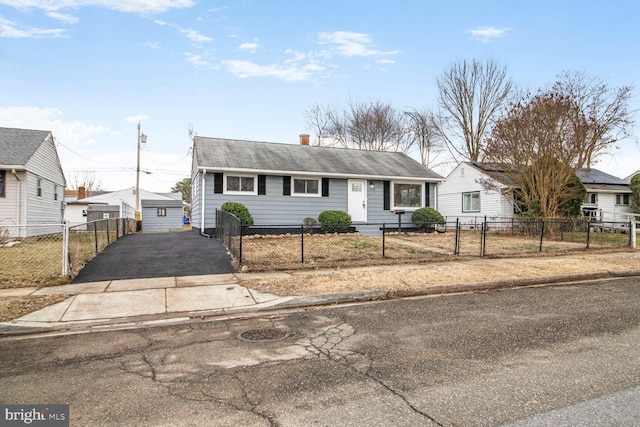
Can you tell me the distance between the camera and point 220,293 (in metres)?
6.59

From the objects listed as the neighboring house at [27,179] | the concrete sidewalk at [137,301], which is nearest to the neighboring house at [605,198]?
the concrete sidewalk at [137,301]

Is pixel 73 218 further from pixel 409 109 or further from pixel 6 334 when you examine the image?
pixel 6 334

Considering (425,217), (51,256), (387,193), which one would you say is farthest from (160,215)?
(425,217)

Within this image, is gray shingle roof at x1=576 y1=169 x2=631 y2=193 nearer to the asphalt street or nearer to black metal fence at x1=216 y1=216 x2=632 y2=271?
black metal fence at x1=216 y1=216 x2=632 y2=271

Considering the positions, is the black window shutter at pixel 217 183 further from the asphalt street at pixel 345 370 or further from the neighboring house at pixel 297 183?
the asphalt street at pixel 345 370

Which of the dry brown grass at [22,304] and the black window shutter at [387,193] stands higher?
the black window shutter at [387,193]

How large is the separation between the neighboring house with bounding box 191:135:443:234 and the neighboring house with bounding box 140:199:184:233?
21.6 metres

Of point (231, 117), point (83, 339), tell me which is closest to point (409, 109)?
point (231, 117)

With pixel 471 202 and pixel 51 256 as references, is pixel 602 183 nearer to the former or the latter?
pixel 471 202

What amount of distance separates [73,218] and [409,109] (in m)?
36.8

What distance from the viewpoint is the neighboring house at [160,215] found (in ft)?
120

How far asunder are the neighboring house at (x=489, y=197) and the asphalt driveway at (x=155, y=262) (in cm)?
1677

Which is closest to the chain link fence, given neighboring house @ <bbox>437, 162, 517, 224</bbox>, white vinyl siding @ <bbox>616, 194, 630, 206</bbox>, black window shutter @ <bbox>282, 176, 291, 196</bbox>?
black window shutter @ <bbox>282, 176, 291, 196</bbox>

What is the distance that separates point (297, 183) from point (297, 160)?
145cm
